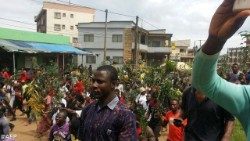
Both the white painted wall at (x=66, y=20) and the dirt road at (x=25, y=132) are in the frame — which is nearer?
the dirt road at (x=25, y=132)

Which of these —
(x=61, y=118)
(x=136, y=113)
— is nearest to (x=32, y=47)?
(x=136, y=113)

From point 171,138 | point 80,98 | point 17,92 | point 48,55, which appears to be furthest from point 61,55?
point 171,138

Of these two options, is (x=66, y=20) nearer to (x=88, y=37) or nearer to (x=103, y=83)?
(x=88, y=37)

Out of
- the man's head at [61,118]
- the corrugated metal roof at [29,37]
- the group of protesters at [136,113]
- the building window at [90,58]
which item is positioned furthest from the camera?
the building window at [90,58]

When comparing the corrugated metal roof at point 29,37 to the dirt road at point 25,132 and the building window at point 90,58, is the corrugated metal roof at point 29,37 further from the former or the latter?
the dirt road at point 25,132

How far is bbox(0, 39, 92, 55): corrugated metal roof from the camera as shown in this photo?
88.2 ft

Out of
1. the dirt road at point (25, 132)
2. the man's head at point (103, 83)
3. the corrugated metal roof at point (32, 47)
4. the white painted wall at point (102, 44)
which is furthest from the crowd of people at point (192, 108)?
the white painted wall at point (102, 44)

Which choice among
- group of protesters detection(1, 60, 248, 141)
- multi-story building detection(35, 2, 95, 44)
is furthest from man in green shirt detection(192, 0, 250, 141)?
multi-story building detection(35, 2, 95, 44)

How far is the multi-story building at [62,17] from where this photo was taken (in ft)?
243

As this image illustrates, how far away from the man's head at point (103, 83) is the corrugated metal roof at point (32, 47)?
2267 centimetres

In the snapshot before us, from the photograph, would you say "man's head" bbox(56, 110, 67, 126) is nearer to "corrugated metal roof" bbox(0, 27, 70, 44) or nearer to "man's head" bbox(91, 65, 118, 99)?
"man's head" bbox(91, 65, 118, 99)

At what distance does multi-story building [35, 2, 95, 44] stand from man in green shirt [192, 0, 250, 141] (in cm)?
7226

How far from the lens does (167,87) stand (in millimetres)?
13992

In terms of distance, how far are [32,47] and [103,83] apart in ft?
87.4
